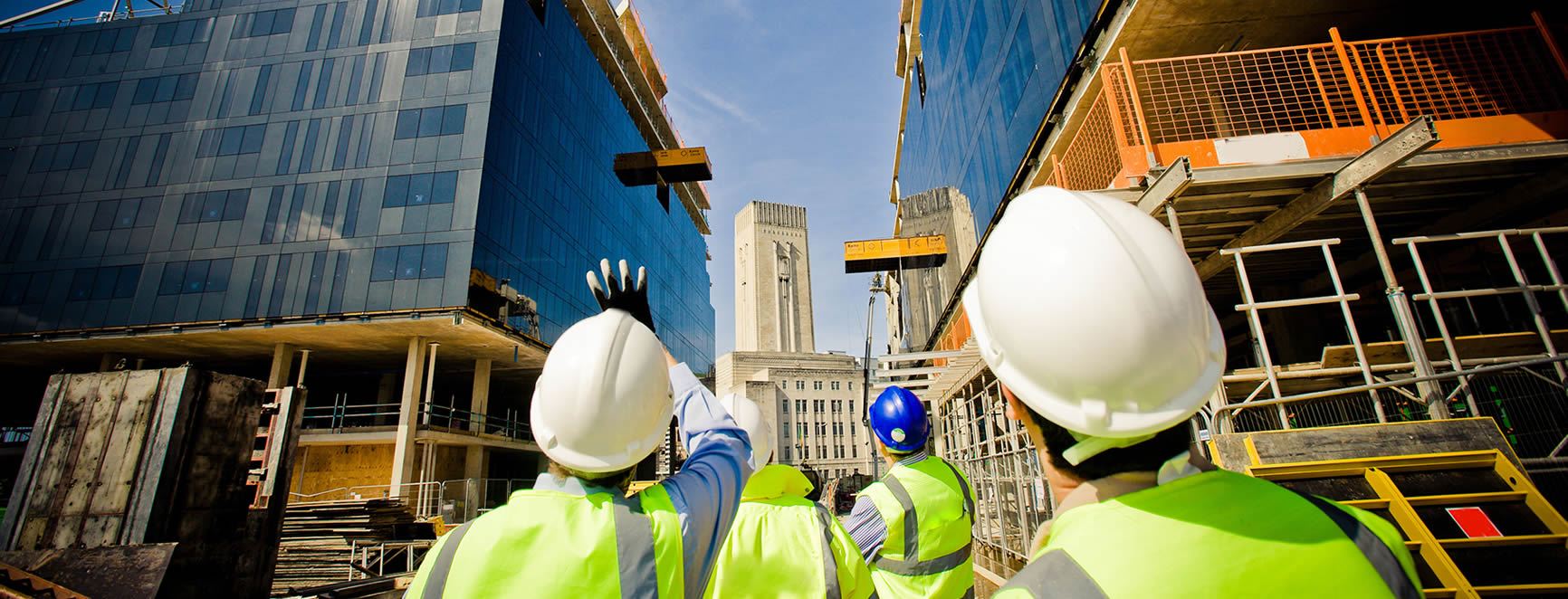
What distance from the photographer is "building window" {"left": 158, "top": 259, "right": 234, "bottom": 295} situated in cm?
2103

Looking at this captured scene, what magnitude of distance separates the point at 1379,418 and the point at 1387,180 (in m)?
3.08

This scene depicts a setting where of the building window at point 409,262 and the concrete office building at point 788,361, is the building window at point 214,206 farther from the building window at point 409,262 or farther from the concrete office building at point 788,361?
the concrete office building at point 788,361

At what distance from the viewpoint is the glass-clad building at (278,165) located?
21.0 meters

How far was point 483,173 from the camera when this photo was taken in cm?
2195

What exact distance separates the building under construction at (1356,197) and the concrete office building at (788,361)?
53175 millimetres

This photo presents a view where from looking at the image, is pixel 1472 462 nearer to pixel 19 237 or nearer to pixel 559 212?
pixel 559 212

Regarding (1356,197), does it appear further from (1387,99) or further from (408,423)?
(408,423)

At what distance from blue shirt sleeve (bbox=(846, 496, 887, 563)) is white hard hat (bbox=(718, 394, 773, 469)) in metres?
0.56

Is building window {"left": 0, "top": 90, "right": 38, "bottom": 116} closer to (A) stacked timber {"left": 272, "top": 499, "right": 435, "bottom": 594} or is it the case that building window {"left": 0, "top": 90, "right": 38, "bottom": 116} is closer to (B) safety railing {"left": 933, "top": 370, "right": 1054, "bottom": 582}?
(A) stacked timber {"left": 272, "top": 499, "right": 435, "bottom": 594}

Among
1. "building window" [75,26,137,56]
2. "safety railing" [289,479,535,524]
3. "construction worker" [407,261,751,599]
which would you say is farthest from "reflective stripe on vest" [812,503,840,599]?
"building window" [75,26,137,56]

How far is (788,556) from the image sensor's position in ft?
8.82

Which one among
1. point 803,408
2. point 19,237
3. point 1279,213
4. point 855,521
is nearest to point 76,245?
point 19,237

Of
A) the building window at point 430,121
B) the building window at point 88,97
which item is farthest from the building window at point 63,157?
the building window at point 430,121

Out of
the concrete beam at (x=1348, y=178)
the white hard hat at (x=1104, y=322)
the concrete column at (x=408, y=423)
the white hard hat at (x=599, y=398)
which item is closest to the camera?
the white hard hat at (x=1104, y=322)
